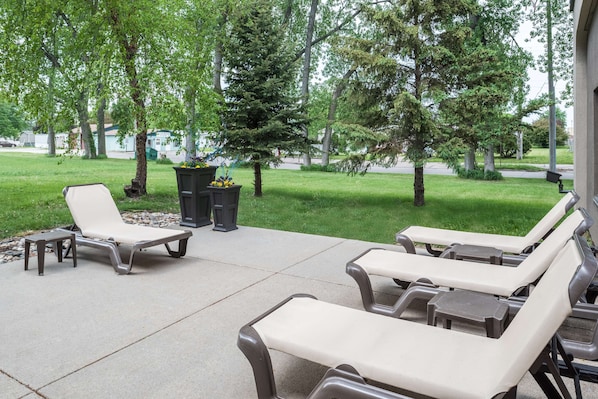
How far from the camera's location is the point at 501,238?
4875mm

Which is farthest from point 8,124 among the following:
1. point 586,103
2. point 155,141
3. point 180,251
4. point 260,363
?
point 260,363

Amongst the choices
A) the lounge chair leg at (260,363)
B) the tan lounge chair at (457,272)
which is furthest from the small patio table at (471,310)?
the lounge chair leg at (260,363)

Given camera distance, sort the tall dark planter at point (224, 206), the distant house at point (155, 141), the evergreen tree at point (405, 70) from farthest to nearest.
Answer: the distant house at point (155, 141) < the evergreen tree at point (405, 70) < the tall dark planter at point (224, 206)

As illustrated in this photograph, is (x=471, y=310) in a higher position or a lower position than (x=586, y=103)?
lower

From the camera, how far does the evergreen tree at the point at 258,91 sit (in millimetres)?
10883

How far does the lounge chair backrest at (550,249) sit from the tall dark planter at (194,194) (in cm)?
540

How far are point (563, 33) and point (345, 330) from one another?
1944 cm

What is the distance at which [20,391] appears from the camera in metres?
2.52

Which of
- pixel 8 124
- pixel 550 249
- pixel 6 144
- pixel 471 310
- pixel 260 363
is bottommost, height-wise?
pixel 260 363

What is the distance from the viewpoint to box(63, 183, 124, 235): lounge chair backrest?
219 inches

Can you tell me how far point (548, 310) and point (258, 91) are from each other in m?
10.1

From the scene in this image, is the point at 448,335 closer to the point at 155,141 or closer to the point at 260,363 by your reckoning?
the point at 260,363

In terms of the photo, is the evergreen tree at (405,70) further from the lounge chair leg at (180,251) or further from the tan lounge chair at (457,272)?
the tan lounge chair at (457,272)

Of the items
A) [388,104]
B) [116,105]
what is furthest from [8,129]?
[388,104]
